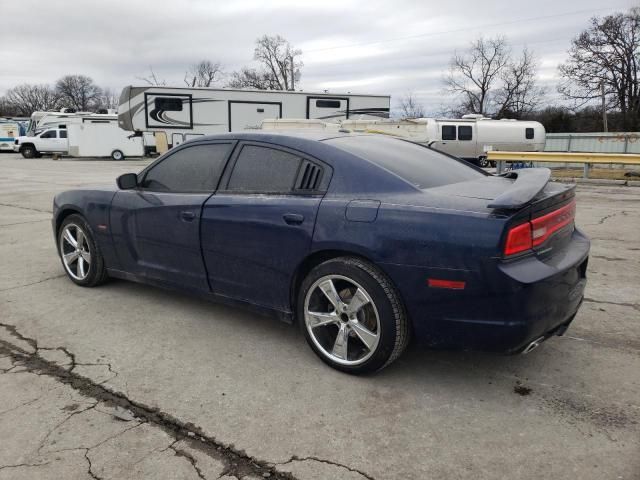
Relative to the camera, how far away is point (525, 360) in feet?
11.0

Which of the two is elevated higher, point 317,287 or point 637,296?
point 317,287

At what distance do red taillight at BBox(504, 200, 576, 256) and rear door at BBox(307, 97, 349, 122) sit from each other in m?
20.1

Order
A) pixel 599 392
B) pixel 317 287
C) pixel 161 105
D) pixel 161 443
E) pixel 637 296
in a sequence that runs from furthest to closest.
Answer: pixel 161 105 < pixel 637 296 < pixel 317 287 < pixel 599 392 < pixel 161 443

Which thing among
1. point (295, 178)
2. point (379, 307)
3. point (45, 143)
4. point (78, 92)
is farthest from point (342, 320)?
point (78, 92)

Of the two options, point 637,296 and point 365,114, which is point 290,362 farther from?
point 365,114

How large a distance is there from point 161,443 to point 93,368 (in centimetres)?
106

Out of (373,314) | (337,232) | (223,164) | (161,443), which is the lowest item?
(161,443)

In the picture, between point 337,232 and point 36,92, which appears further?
point 36,92

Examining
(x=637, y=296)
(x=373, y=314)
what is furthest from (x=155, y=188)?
(x=637, y=296)

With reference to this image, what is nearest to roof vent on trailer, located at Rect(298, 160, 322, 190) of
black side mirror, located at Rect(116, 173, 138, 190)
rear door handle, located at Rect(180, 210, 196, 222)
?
rear door handle, located at Rect(180, 210, 196, 222)

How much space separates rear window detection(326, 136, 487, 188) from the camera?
3262 mm

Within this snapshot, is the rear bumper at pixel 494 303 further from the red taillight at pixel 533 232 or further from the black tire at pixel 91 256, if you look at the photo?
the black tire at pixel 91 256

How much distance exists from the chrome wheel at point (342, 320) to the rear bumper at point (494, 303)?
0.27 meters

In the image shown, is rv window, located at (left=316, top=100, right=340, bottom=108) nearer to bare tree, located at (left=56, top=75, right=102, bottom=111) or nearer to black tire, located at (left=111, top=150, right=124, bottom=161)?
black tire, located at (left=111, top=150, right=124, bottom=161)
